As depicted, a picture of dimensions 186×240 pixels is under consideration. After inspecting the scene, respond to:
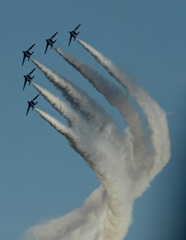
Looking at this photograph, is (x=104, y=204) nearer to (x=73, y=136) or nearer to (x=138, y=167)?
(x=138, y=167)

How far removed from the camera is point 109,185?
75625 millimetres

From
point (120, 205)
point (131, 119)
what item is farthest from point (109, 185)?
point (131, 119)

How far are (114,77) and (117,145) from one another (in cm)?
708

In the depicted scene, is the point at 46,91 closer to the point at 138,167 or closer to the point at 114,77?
the point at 114,77

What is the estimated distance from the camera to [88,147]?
2928 inches

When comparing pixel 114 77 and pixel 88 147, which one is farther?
pixel 114 77

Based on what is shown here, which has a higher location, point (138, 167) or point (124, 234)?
point (138, 167)

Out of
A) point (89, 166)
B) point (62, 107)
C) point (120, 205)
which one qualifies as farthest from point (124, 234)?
point (62, 107)

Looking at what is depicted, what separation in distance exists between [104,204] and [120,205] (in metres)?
→ 5.47

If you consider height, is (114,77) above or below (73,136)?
above

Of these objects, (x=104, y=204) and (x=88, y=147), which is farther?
(x=104, y=204)

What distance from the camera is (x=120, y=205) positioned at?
250 feet

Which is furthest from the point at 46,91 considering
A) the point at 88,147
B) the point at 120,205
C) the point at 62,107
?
the point at 120,205

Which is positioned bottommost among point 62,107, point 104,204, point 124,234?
point 124,234
